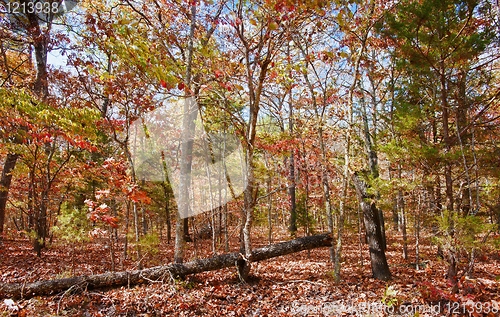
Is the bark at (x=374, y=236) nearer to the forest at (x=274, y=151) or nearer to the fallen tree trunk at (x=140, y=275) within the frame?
the forest at (x=274, y=151)

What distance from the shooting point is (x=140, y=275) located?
4.82 m

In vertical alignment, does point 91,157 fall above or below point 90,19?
below

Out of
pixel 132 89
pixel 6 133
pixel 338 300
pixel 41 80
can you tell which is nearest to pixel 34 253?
pixel 6 133

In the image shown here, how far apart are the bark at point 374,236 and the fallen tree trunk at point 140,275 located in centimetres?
117

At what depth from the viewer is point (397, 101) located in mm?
6918

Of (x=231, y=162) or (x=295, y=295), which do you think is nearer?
(x=295, y=295)

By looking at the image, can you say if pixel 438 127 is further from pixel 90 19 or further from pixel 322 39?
pixel 90 19

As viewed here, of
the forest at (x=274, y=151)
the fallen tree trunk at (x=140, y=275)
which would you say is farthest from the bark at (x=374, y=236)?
the fallen tree trunk at (x=140, y=275)

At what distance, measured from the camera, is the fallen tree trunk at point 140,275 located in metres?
4.12

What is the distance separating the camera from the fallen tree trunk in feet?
13.5

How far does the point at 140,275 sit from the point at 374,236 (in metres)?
5.45

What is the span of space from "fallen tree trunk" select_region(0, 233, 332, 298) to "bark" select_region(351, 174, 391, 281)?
117cm

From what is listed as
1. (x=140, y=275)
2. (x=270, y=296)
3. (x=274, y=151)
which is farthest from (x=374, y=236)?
(x=140, y=275)

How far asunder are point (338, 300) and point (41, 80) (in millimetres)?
10017
